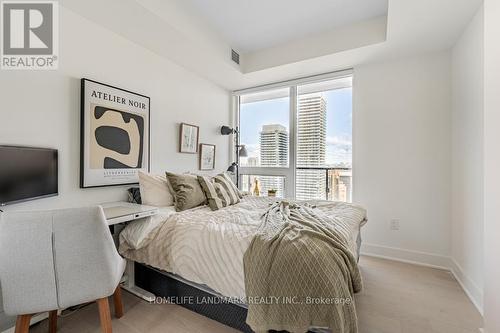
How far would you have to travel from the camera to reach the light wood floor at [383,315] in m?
1.58

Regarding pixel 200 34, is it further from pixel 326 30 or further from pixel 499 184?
pixel 499 184

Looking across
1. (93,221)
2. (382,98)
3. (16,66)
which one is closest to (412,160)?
(382,98)

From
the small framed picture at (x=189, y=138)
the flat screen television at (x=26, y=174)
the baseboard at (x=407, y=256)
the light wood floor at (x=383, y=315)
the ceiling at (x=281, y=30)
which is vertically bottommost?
the light wood floor at (x=383, y=315)

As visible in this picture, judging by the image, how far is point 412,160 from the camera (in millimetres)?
2758

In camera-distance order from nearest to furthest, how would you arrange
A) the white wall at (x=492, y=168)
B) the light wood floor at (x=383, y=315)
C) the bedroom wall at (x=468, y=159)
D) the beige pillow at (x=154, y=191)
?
the white wall at (x=492, y=168) → the light wood floor at (x=383, y=315) → the bedroom wall at (x=468, y=159) → the beige pillow at (x=154, y=191)

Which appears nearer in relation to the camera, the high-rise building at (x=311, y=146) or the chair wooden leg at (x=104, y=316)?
the chair wooden leg at (x=104, y=316)

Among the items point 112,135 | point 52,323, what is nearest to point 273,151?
point 112,135

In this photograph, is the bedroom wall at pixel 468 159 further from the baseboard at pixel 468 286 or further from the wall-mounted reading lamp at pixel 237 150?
the wall-mounted reading lamp at pixel 237 150

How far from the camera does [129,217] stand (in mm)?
1679

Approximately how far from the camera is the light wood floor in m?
Result: 1.58

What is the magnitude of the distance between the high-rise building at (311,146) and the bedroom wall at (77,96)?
1737 mm

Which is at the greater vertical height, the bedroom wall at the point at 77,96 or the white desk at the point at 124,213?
the bedroom wall at the point at 77,96

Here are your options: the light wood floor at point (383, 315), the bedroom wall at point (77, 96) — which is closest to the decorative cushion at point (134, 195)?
the bedroom wall at point (77, 96)

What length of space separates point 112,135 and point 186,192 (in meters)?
0.91
